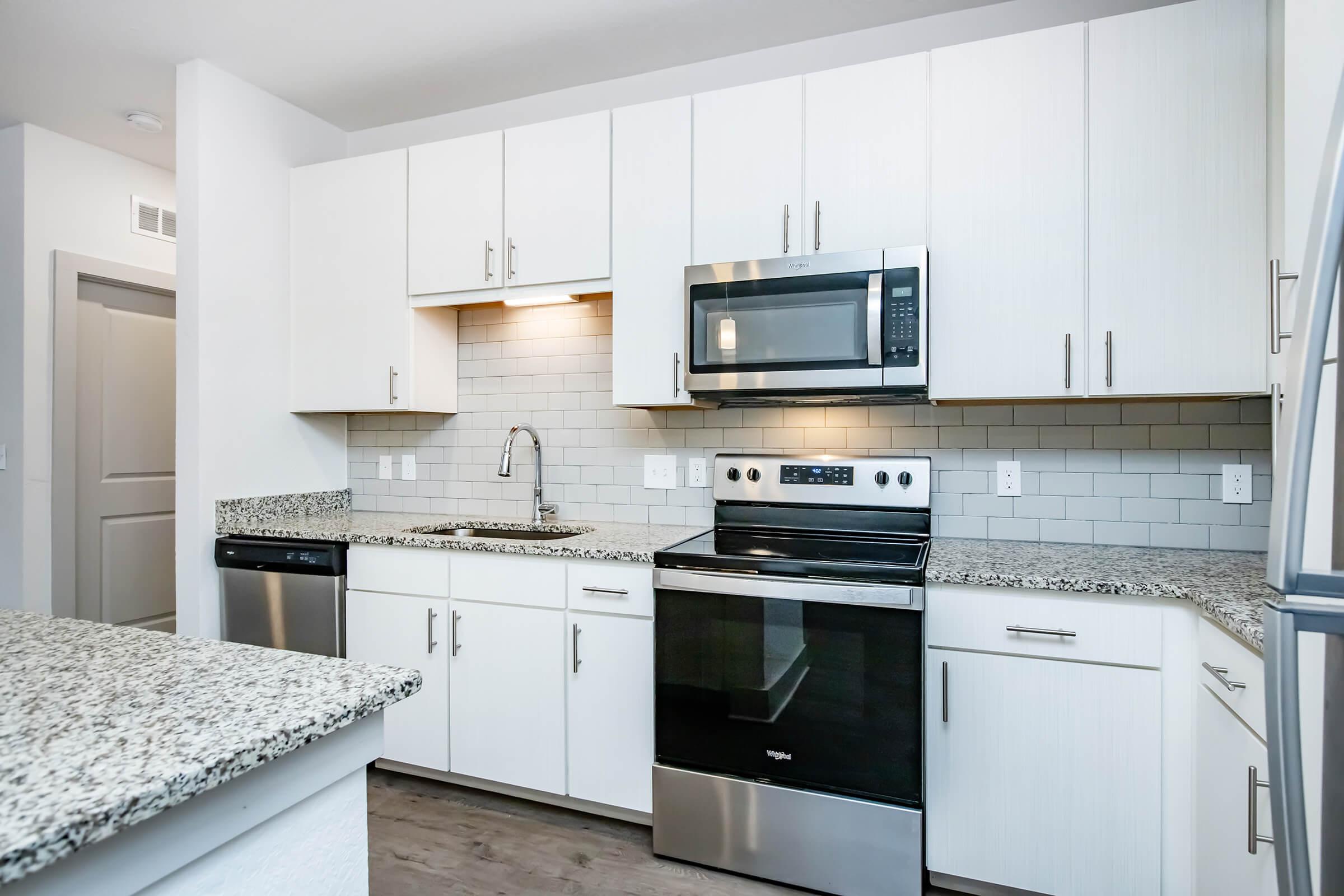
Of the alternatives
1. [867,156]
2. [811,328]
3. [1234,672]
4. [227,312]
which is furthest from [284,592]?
[1234,672]

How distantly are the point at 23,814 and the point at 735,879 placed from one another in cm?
189

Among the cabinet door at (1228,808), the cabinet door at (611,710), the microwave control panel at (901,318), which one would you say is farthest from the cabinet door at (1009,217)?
the cabinet door at (611,710)

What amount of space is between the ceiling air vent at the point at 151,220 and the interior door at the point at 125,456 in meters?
0.29

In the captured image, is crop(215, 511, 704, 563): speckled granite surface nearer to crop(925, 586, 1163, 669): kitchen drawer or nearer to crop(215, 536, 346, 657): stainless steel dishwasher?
crop(215, 536, 346, 657): stainless steel dishwasher

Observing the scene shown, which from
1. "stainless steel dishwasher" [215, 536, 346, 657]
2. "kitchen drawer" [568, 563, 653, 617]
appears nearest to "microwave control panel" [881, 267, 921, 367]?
"kitchen drawer" [568, 563, 653, 617]

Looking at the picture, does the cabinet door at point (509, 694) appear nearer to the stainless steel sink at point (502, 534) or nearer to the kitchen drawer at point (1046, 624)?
the stainless steel sink at point (502, 534)

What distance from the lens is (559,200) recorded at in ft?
8.77

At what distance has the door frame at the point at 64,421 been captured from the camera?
3402 mm

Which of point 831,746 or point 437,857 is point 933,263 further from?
point 437,857

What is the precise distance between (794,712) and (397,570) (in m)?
1.44

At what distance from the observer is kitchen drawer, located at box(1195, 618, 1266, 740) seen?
1.37 m

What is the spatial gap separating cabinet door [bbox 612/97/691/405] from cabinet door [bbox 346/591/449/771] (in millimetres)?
1005

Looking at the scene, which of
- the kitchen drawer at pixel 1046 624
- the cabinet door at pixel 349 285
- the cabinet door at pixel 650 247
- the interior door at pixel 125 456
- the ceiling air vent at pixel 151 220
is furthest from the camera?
the ceiling air vent at pixel 151 220

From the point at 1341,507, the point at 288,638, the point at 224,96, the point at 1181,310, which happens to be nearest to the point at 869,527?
the point at 1181,310
